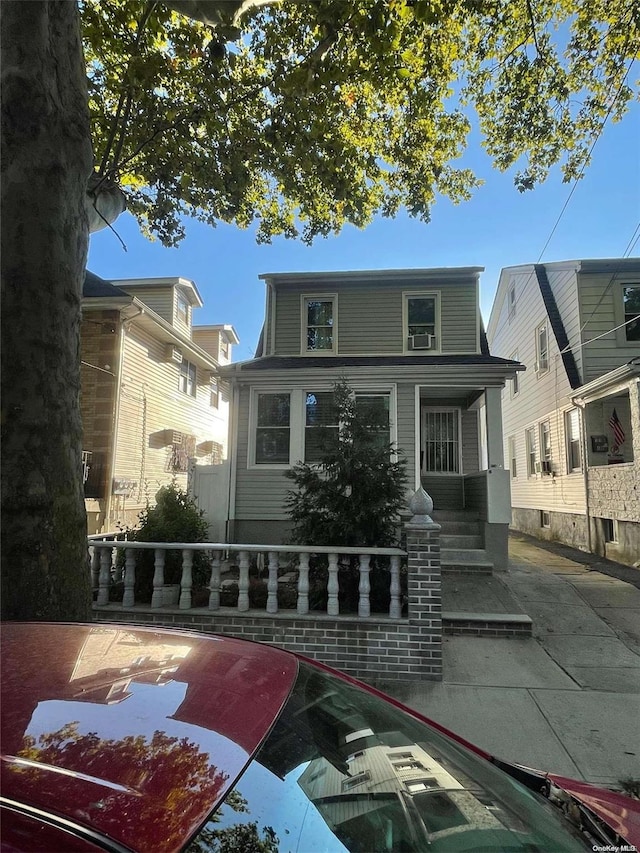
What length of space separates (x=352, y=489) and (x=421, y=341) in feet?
19.4

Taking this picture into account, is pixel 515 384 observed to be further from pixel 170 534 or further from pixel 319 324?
pixel 170 534

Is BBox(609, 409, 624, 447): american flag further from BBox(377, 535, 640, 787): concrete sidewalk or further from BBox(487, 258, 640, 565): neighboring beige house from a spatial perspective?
BBox(377, 535, 640, 787): concrete sidewalk

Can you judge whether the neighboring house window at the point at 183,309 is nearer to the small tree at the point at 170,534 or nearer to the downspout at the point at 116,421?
the downspout at the point at 116,421

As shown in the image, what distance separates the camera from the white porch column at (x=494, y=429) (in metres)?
8.27

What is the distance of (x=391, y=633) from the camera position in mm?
4090

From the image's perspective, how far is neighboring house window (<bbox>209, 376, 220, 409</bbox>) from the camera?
1711cm

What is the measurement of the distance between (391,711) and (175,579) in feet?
12.9

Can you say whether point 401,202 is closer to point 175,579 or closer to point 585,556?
point 175,579

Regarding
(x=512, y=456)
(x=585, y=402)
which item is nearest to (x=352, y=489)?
(x=585, y=402)

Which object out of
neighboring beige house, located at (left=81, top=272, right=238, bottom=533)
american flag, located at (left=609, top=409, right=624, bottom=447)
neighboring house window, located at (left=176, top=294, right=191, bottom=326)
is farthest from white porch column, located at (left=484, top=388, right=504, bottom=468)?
neighboring house window, located at (left=176, top=294, right=191, bottom=326)

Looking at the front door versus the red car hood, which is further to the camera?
the front door

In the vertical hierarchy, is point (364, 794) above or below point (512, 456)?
below

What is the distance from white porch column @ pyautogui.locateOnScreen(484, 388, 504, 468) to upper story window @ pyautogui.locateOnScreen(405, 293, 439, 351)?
1.86 meters

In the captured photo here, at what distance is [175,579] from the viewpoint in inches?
194
